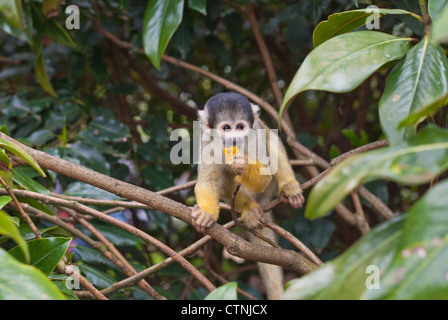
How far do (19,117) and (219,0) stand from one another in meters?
1.31

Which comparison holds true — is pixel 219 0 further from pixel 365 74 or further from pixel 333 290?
pixel 333 290

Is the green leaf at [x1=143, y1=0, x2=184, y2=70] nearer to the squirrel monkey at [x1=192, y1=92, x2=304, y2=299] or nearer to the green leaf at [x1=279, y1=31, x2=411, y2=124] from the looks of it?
the squirrel monkey at [x1=192, y1=92, x2=304, y2=299]

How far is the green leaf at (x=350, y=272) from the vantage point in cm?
81

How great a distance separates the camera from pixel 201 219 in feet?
6.11

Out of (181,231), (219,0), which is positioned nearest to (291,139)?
(219,0)

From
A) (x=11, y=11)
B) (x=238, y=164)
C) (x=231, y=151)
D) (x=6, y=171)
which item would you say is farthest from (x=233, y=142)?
(x=11, y=11)

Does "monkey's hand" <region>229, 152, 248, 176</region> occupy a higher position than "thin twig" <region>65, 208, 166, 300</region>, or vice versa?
"monkey's hand" <region>229, 152, 248, 176</region>

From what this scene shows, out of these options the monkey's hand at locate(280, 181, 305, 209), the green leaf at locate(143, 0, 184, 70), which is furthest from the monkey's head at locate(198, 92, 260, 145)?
the green leaf at locate(143, 0, 184, 70)

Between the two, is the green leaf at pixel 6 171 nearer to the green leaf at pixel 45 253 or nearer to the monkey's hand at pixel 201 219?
the green leaf at pixel 45 253

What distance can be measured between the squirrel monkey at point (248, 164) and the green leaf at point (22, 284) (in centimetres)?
106

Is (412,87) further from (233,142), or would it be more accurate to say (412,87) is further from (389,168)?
(233,142)

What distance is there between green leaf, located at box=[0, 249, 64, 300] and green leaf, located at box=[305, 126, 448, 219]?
1.52 feet

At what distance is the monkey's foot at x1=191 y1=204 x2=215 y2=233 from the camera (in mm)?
1777

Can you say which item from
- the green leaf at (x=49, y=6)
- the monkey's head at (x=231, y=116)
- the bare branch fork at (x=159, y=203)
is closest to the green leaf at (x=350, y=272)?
the bare branch fork at (x=159, y=203)
